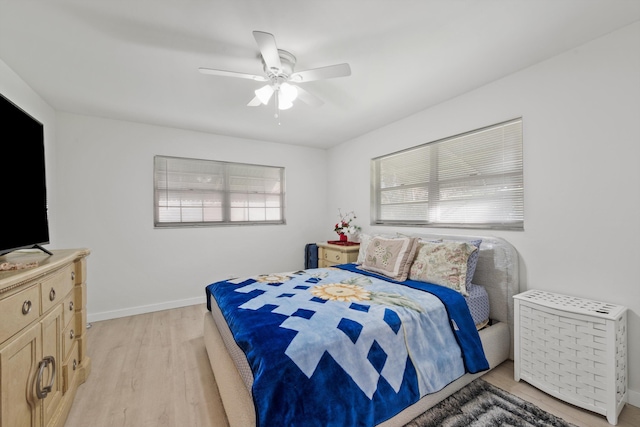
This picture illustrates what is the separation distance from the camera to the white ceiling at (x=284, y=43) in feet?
5.04

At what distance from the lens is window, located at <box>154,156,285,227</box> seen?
3582 millimetres

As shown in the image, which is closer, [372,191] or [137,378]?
[137,378]

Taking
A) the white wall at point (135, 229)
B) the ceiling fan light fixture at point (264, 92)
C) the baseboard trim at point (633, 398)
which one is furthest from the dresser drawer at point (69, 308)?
the baseboard trim at point (633, 398)

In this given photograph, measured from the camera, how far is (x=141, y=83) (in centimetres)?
237

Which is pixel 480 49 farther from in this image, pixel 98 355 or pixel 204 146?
pixel 98 355

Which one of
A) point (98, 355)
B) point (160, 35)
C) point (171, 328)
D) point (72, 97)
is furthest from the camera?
point (171, 328)

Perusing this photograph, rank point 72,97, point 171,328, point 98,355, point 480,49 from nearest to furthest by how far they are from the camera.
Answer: point 480,49, point 98,355, point 72,97, point 171,328

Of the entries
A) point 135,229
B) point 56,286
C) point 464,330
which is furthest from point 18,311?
point 135,229

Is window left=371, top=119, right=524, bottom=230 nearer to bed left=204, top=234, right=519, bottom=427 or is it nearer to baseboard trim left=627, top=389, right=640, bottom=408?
bed left=204, top=234, right=519, bottom=427

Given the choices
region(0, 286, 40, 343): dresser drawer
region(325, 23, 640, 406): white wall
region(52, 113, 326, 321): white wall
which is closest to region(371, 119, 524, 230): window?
region(325, 23, 640, 406): white wall

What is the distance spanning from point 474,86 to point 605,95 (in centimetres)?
93

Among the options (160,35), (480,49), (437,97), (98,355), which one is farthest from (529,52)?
(98,355)

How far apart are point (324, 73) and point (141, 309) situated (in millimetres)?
3514

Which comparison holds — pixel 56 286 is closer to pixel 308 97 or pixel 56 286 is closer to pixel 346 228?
pixel 308 97
